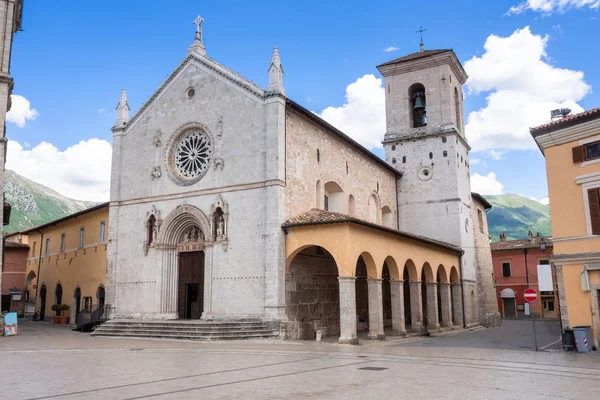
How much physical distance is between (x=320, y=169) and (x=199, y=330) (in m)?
10.00

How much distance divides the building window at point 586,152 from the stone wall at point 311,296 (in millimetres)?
11927

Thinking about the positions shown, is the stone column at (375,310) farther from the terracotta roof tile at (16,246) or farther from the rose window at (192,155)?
the terracotta roof tile at (16,246)

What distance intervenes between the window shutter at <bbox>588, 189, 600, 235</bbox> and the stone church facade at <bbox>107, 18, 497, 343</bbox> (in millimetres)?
8436

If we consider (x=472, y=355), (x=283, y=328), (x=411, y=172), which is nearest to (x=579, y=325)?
(x=472, y=355)

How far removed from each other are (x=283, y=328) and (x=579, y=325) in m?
11.0

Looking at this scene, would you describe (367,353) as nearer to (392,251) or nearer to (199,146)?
(392,251)

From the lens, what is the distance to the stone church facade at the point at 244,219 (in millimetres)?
22766

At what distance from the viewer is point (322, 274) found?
84.0 ft

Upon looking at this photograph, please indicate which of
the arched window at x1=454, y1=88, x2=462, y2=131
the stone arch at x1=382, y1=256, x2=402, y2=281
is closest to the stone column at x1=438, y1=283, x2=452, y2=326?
the stone arch at x1=382, y1=256, x2=402, y2=281

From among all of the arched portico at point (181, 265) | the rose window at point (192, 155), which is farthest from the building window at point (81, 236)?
the rose window at point (192, 155)

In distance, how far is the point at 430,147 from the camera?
3719 centimetres

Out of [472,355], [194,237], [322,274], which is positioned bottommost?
[472,355]

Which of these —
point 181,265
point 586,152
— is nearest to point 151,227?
point 181,265

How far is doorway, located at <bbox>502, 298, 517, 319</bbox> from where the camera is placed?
2140 inches
